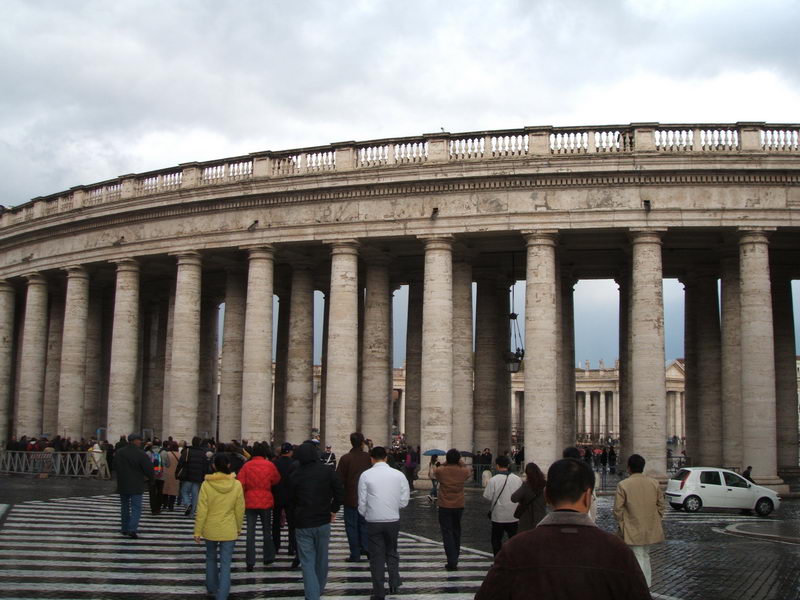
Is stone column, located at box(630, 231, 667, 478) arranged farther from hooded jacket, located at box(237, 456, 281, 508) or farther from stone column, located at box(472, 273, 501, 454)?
hooded jacket, located at box(237, 456, 281, 508)

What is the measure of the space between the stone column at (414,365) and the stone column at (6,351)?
68.3 ft

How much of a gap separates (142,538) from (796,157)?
79.5 feet

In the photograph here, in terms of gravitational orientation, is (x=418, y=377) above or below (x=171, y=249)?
below

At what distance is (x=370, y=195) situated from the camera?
33.9 meters

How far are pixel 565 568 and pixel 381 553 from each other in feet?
27.0

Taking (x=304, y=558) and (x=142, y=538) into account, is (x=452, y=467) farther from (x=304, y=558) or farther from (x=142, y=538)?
(x=142, y=538)

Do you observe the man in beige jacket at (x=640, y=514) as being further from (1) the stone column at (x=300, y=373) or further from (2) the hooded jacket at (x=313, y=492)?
(1) the stone column at (x=300, y=373)

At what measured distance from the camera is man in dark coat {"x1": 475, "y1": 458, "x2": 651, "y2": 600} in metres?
4.20

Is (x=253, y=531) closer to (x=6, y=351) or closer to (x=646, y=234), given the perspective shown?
(x=646, y=234)

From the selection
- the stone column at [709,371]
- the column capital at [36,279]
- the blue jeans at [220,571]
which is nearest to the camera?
the blue jeans at [220,571]

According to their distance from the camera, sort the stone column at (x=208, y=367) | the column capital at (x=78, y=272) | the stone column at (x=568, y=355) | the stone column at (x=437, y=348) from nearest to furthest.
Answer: the stone column at (x=437, y=348), the stone column at (x=568, y=355), the column capital at (x=78, y=272), the stone column at (x=208, y=367)

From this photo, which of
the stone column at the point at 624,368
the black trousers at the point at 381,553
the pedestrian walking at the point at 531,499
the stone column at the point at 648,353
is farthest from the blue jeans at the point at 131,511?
the stone column at the point at 624,368

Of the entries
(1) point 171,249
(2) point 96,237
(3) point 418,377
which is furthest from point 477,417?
(2) point 96,237

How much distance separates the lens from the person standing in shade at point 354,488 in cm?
1526
